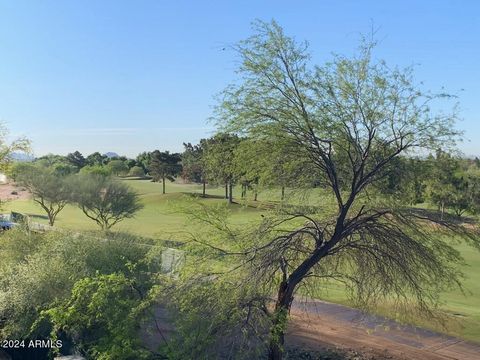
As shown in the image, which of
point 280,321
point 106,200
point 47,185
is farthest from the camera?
point 47,185

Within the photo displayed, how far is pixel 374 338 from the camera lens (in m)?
15.9

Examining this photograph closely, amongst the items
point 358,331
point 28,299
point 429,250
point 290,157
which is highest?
point 290,157

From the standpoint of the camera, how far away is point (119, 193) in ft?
165

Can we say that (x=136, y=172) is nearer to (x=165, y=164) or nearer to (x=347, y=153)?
(x=165, y=164)

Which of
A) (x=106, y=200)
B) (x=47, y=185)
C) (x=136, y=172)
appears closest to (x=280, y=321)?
(x=106, y=200)

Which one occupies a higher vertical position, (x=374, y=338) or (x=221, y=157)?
(x=221, y=157)

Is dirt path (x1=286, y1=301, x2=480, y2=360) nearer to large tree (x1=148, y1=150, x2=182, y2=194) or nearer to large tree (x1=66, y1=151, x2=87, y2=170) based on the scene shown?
large tree (x1=148, y1=150, x2=182, y2=194)

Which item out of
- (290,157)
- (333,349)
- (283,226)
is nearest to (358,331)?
(333,349)

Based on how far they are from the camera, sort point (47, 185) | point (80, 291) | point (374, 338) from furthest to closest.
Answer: point (47, 185) → point (374, 338) → point (80, 291)

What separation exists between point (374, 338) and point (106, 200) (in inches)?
1513

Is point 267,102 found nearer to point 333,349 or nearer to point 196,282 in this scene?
point 196,282

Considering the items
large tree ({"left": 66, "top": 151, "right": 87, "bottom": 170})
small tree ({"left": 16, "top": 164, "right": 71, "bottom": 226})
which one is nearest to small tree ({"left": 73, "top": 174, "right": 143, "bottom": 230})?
small tree ({"left": 16, "top": 164, "right": 71, "bottom": 226})

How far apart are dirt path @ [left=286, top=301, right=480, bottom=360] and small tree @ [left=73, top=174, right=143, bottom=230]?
Answer: 34.3m

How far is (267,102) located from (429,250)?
485cm
